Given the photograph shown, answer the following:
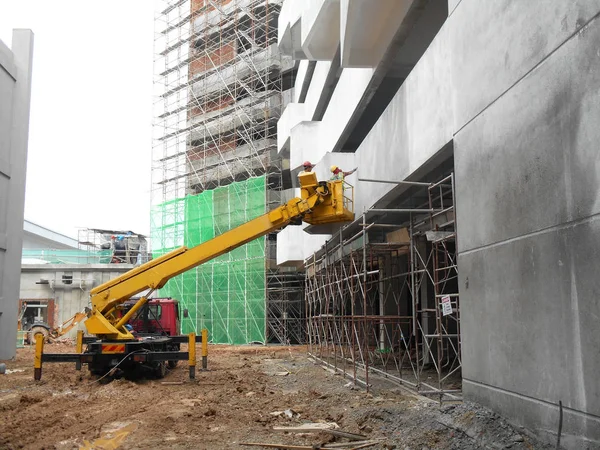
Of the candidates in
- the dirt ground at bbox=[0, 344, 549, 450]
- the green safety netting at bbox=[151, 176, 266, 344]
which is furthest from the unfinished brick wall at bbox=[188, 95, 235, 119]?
the dirt ground at bbox=[0, 344, 549, 450]

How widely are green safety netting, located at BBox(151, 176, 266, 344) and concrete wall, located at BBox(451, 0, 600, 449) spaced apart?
23.8m

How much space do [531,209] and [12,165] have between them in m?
19.7

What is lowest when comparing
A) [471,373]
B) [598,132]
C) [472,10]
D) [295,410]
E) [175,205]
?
[295,410]

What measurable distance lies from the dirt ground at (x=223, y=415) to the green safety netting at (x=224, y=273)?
16038 millimetres

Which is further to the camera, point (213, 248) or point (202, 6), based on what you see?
point (202, 6)

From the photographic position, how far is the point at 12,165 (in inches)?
819

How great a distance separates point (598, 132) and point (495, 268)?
2.43 meters

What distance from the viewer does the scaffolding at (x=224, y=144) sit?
31.8 meters

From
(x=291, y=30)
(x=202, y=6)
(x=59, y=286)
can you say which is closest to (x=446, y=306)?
(x=291, y=30)

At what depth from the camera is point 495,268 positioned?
6.81 metres

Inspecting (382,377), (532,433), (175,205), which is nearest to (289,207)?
(382,377)

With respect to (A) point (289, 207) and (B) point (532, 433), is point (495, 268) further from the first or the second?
(A) point (289, 207)

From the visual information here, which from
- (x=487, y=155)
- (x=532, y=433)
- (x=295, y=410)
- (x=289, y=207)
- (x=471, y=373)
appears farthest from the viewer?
(x=289, y=207)

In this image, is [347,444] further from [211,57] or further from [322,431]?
[211,57]
